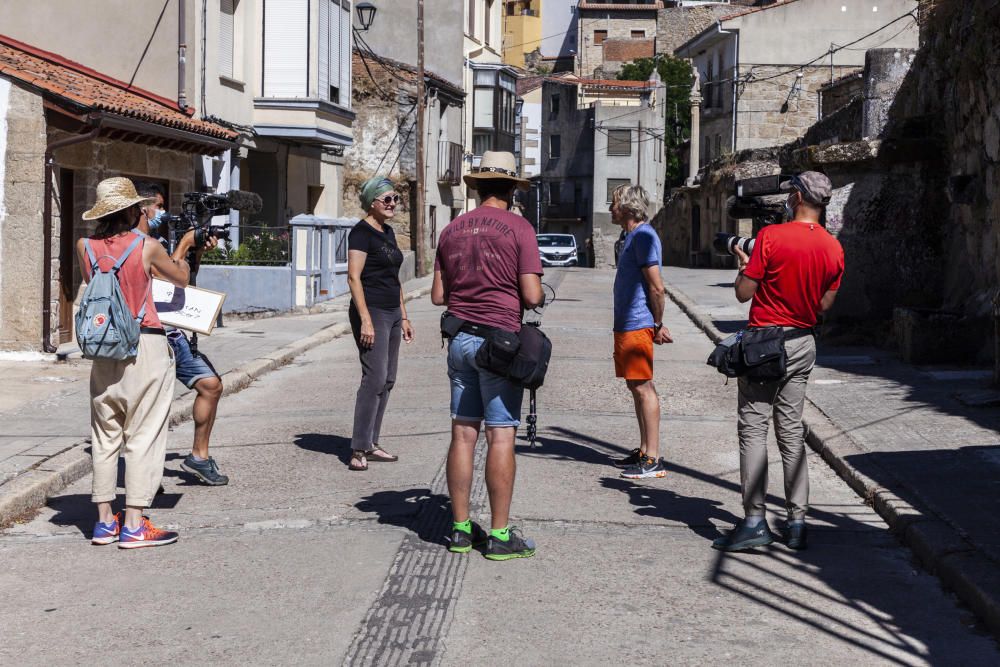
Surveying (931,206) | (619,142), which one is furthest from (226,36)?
(619,142)

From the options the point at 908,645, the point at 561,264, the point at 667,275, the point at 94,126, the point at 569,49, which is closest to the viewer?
the point at 908,645

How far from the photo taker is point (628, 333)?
7828 mm

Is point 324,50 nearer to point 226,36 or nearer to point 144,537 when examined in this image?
point 226,36

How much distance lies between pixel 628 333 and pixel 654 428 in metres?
0.62

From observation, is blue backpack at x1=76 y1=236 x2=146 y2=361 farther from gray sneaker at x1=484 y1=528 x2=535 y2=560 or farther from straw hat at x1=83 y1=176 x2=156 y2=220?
gray sneaker at x1=484 y1=528 x2=535 y2=560

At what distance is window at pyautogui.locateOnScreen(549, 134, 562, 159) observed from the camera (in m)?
68.0

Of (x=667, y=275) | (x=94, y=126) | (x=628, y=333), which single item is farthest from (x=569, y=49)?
(x=628, y=333)

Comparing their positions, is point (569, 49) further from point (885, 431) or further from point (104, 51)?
point (885, 431)

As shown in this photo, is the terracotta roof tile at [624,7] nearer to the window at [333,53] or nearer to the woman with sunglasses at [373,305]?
the window at [333,53]

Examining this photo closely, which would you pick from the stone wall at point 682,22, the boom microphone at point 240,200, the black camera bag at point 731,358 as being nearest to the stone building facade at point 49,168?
the boom microphone at point 240,200

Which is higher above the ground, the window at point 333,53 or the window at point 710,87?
Result: the window at point 710,87

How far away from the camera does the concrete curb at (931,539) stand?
5.07m

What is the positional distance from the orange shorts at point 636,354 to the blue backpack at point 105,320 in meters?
3.13

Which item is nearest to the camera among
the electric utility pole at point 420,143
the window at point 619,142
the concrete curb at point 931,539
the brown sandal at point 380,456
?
the concrete curb at point 931,539
